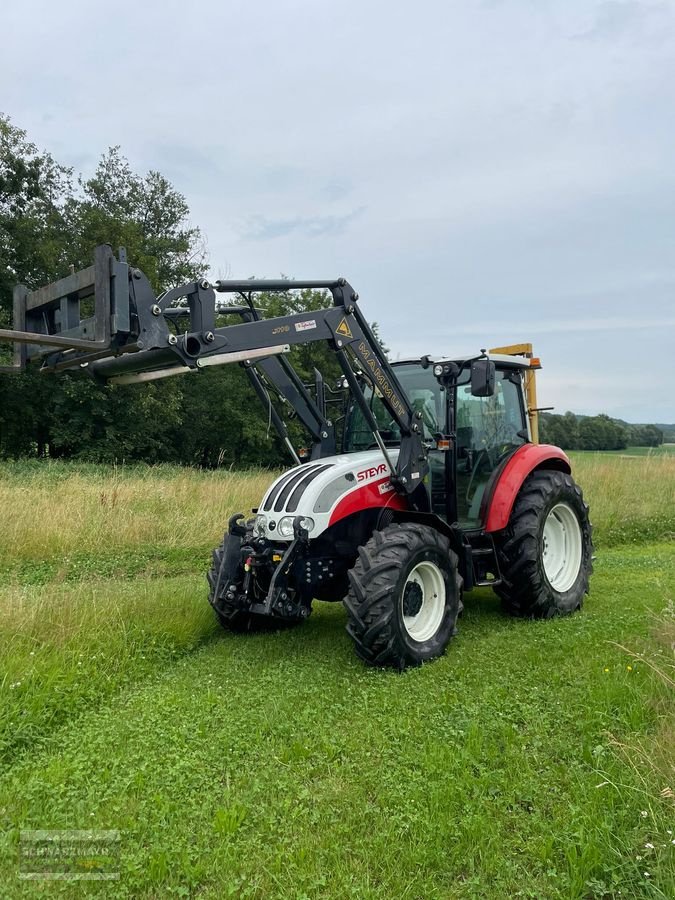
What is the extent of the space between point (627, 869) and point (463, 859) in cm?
61

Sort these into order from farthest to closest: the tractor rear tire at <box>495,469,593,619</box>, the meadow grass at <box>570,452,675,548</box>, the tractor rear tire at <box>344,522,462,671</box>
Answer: the meadow grass at <box>570,452,675,548</box> → the tractor rear tire at <box>495,469,593,619</box> → the tractor rear tire at <box>344,522,462,671</box>

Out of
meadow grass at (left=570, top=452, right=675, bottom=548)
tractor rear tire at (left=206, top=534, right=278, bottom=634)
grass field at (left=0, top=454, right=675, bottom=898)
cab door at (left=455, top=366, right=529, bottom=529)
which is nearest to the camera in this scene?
grass field at (left=0, top=454, right=675, bottom=898)

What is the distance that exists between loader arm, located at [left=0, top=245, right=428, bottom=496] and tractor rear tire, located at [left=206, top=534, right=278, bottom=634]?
148 centimetres

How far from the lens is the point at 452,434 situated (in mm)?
6090

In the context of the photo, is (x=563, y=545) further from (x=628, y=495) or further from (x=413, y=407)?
(x=628, y=495)

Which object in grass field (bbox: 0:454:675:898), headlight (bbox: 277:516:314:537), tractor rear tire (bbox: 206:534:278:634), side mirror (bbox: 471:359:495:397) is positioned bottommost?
grass field (bbox: 0:454:675:898)

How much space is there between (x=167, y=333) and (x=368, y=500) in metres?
2.10

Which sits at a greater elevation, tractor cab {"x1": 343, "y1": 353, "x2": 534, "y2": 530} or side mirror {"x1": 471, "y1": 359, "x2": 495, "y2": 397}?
side mirror {"x1": 471, "y1": 359, "x2": 495, "y2": 397}

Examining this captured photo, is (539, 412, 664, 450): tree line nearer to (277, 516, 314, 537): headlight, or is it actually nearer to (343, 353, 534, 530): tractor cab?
(343, 353, 534, 530): tractor cab

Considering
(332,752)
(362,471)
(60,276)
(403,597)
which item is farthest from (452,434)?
(60,276)

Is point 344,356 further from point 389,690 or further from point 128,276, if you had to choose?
point 389,690

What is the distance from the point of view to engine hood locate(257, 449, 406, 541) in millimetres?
5059

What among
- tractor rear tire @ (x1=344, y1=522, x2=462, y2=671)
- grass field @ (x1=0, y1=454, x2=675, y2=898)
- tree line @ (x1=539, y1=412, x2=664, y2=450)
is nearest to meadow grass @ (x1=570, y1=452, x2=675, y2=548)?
tree line @ (x1=539, y1=412, x2=664, y2=450)

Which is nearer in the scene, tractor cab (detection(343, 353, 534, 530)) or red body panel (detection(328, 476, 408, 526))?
red body panel (detection(328, 476, 408, 526))
